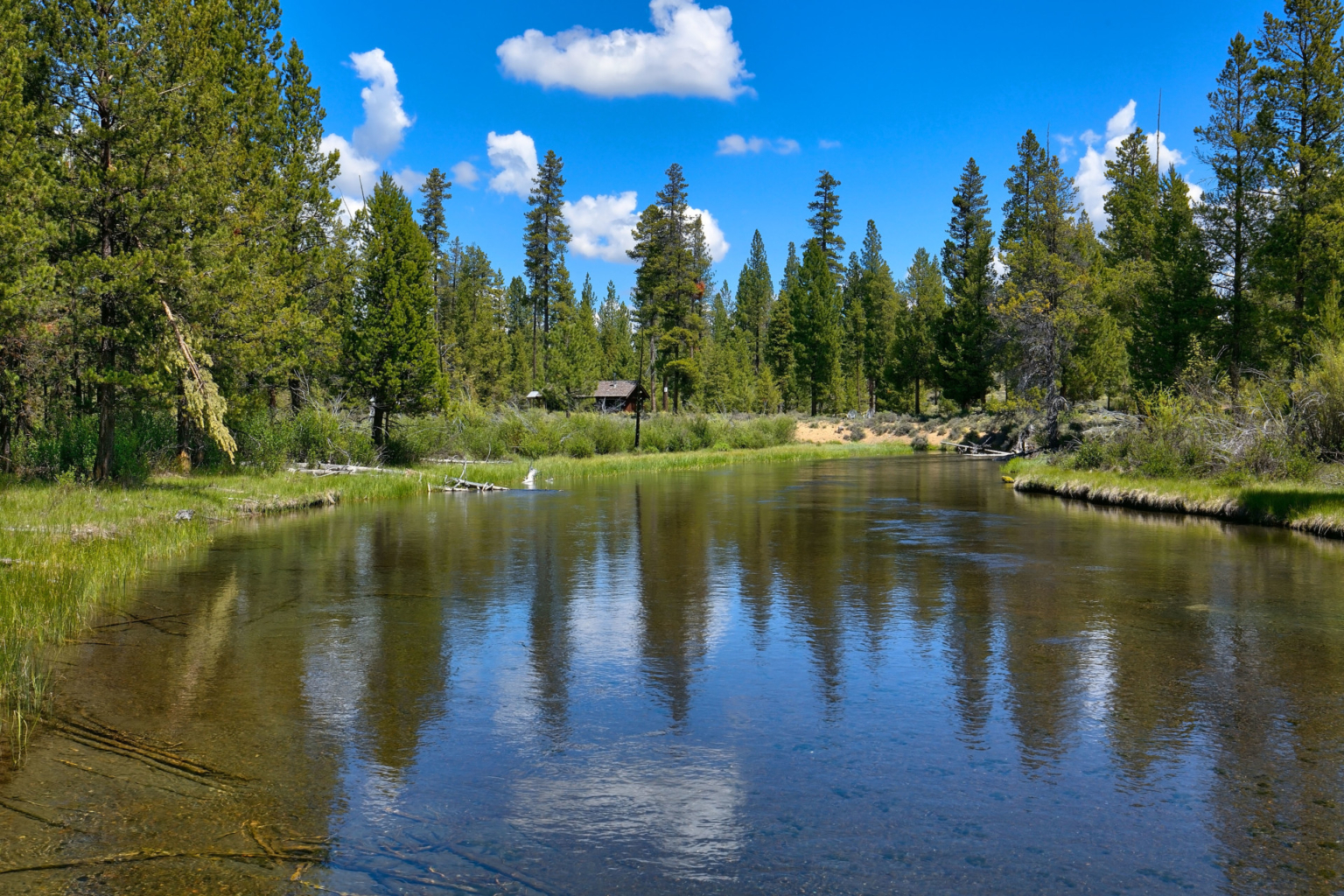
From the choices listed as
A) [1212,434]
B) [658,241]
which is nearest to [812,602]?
[1212,434]

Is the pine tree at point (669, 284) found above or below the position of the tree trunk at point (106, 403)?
above

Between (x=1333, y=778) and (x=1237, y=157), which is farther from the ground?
(x=1237, y=157)

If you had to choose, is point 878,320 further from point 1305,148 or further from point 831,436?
point 1305,148

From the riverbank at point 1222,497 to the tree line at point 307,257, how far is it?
7147mm

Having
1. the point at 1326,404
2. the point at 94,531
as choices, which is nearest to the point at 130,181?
the point at 94,531

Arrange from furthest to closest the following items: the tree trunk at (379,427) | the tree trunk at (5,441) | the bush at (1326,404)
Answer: the tree trunk at (379,427)
the bush at (1326,404)
the tree trunk at (5,441)

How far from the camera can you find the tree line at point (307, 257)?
61.5ft

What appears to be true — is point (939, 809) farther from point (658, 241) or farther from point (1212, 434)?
point (658, 241)

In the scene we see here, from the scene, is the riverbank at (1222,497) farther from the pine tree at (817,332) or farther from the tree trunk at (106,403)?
the pine tree at (817,332)

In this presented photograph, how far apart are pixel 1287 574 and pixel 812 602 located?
7.90 meters

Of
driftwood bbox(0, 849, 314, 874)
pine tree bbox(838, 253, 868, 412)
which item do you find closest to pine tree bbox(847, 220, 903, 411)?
pine tree bbox(838, 253, 868, 412)

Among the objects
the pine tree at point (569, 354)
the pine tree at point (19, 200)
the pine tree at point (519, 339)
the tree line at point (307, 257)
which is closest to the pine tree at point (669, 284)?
the tree line at point (307, 257)

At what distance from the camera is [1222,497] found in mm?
21547

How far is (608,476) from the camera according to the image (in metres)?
37.9
